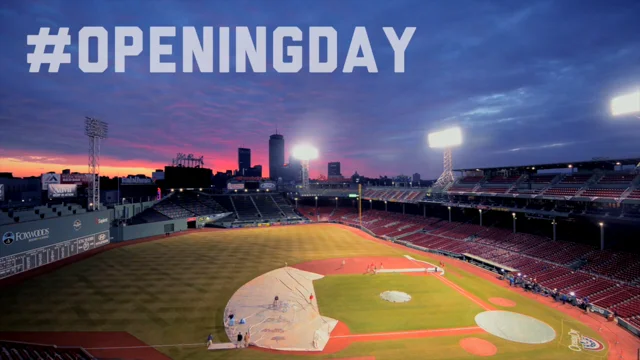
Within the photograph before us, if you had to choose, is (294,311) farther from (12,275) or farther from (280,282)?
(12,275)

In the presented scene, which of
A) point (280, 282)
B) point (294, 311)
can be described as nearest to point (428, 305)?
point (294, 311)

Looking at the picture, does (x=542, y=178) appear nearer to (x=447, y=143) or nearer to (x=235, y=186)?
(x=447, y=143)

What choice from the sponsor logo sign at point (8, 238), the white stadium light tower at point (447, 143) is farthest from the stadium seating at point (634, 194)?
the sponsor logo sign at point (8, 238)

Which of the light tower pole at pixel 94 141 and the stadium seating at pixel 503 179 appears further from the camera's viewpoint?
the stadium seating at pixel 503 179

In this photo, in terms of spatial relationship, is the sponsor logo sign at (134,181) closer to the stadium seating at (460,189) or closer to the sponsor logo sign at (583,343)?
the stadium seating at (460,189)

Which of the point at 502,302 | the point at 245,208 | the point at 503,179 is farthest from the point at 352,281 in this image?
the point at 245,208

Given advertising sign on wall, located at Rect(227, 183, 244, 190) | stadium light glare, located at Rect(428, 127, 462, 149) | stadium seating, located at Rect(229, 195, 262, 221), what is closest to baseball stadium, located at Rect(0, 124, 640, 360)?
stadium light glare, located at Rect(428, 127, 462, 149)
